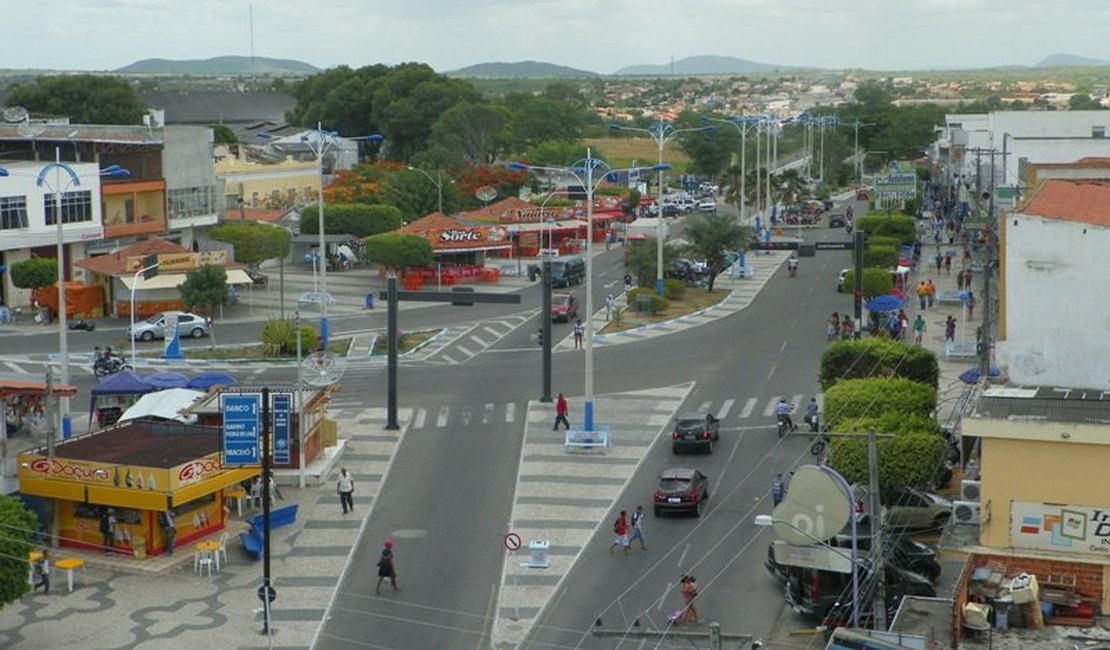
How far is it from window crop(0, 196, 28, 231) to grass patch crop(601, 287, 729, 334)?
25488 mm

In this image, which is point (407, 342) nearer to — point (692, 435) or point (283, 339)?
point (283, 339)

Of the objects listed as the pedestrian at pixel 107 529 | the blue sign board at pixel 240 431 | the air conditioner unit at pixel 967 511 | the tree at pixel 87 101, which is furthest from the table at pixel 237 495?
the tree at pixel 87 101

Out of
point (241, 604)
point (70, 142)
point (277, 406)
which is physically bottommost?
point (241, 604)

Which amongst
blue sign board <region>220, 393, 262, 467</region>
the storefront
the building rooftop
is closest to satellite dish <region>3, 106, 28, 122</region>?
the building rooftop

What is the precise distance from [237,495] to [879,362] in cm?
1643

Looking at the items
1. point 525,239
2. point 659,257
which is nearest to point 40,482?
point 659,257

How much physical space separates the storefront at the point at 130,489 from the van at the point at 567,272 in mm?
39987

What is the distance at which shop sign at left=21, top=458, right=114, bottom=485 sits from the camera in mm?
32812

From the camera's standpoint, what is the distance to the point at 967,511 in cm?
2925

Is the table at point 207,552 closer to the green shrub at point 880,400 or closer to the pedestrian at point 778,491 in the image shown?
the pedestrian at point 778,491

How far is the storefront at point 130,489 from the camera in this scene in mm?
32531

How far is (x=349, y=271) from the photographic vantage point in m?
80.8

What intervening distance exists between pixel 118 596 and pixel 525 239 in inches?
2269

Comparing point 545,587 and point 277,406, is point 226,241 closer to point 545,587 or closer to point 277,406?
point 277,406
